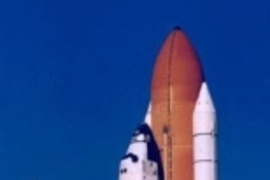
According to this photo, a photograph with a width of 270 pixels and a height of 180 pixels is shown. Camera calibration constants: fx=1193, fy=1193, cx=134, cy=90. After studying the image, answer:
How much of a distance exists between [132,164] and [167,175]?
3.03 m

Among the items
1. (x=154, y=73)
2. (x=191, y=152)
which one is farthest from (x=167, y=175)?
(x=154, y=73)

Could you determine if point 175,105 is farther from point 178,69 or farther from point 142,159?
point 142,159

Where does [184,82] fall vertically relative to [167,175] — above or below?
above

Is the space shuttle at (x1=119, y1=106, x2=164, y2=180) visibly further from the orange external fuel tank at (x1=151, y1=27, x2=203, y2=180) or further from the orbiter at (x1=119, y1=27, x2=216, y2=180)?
the orange external fuel tank at (x1=151, y1=27, x2=203, y2=180)

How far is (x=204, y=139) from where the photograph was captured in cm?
7612

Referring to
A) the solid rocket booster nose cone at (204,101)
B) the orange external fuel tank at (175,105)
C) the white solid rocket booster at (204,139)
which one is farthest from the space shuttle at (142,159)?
the solid rocket booster nose cone at (204,101)

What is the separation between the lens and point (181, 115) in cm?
7819

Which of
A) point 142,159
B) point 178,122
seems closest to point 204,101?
point 178,122

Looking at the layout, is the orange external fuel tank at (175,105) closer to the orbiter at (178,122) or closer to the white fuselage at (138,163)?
the orbiter at (178,122)

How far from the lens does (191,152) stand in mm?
77625

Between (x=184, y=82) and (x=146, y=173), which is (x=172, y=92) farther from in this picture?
(x=146, y=173)

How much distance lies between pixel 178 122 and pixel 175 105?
44.9 inches

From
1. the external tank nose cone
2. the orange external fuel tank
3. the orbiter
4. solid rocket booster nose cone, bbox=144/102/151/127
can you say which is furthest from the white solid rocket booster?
solid rocket booster nose cone, bbox=144/102/151/127

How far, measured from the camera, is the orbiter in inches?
2995
